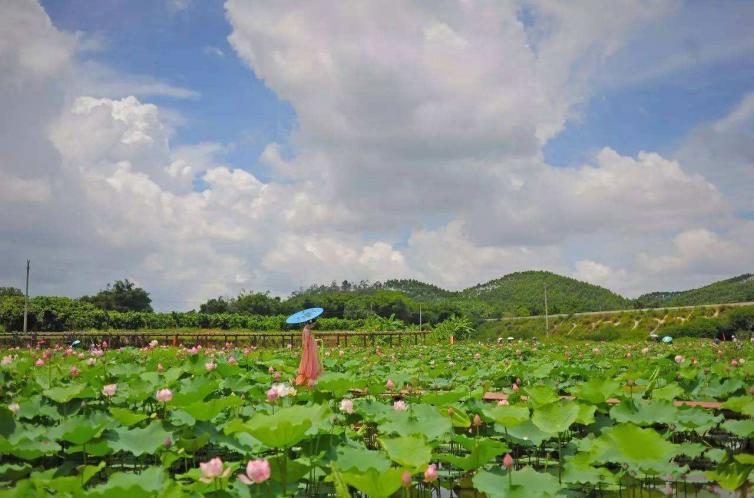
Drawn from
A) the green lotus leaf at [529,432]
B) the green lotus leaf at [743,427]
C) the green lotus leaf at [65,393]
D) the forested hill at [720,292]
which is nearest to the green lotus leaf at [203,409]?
the green lotus leaf at [65,393]

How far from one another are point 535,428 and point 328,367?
18.1ft

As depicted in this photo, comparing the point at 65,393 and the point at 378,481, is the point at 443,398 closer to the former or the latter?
the point at 378,481

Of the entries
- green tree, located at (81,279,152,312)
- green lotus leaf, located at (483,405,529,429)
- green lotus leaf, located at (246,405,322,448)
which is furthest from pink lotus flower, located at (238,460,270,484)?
green tree, located at (81,279,152,312)

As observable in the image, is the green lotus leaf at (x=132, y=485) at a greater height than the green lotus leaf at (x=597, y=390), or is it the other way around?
the green lotus leaf at (x=597, y=390)

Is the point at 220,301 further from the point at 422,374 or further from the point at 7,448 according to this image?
the point at 7,448

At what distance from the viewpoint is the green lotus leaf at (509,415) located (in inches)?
146

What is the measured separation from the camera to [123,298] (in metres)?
54.5

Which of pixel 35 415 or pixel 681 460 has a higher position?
pixel 35 415

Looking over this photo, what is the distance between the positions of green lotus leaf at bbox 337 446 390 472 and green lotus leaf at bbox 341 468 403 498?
0.45m

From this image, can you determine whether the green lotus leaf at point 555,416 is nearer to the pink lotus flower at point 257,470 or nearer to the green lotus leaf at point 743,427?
the green lotus leaf at point 743,427

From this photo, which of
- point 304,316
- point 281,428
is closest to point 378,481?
point 281,428

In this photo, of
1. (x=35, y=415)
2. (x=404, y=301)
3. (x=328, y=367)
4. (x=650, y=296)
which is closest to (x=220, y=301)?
(x=404, y=301)

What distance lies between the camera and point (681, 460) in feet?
15.5

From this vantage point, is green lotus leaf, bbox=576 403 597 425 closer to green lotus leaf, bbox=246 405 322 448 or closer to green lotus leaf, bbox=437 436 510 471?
green lotus leaf, bbox=437 436 510 471
